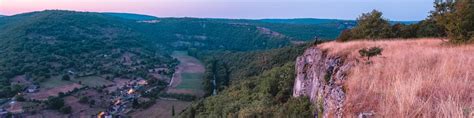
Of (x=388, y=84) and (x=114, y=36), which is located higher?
(x=388, y=84)

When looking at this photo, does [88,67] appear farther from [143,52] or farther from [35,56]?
[143,52]

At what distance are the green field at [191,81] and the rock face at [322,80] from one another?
Answer: 69185mm

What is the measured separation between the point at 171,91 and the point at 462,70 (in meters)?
80.2

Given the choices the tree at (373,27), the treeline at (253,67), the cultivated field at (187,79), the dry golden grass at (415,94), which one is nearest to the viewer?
the dry golden grass at (415,94)

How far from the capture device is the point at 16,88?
69.8 meters

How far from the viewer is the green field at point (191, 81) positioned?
91.1 m

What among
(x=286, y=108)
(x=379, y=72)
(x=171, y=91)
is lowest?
(x=171, y=91)

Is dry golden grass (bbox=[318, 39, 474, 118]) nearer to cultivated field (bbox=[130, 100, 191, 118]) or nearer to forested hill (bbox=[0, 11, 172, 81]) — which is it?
cultivated field (bbox=[130, 100, 191, 118])

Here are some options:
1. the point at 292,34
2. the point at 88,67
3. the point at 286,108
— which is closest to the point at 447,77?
the point at 286,108

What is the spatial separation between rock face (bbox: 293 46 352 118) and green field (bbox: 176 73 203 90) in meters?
69.2

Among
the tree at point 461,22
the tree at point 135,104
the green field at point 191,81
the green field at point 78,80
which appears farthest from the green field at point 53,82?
the tree at point 461,22

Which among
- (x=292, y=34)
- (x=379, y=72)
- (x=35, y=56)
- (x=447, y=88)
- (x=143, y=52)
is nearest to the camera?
(x=447, y=88)

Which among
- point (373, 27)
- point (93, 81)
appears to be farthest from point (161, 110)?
point (373, 27)

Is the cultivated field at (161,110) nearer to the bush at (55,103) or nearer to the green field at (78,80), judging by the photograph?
the bush at (55,103)
